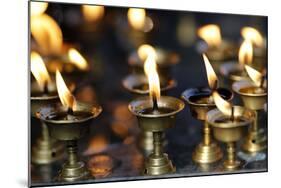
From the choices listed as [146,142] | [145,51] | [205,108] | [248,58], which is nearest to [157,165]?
[146,142]

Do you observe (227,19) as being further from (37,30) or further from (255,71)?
(37,30)

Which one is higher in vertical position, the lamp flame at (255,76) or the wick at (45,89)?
the lamp flame at (255,76)

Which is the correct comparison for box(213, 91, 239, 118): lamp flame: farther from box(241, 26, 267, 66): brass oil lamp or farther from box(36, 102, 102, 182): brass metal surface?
box(36, 102, 102, 182): brass metal surface

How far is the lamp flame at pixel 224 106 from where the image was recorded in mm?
1063

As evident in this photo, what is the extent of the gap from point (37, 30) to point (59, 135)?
0.85 ft

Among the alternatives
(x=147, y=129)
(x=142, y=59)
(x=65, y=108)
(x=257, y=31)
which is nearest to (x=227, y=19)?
(x=257, y=31)

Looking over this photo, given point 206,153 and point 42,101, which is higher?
point 42,101

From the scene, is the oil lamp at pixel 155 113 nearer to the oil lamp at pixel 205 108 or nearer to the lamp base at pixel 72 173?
the oil lamp at pixel 205 108

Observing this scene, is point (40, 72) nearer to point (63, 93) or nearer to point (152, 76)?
point (63, 93)

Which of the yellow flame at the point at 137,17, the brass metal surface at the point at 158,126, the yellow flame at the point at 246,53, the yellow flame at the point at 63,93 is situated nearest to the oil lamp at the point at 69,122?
the yellow flame at the point at 63,93

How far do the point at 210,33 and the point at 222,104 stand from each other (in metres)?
0.20

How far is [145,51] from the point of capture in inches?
41.2

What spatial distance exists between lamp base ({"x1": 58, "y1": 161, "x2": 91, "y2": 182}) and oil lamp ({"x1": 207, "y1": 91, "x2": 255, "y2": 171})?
14.0 inches

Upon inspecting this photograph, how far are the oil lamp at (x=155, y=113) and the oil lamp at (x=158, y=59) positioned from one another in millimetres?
15
